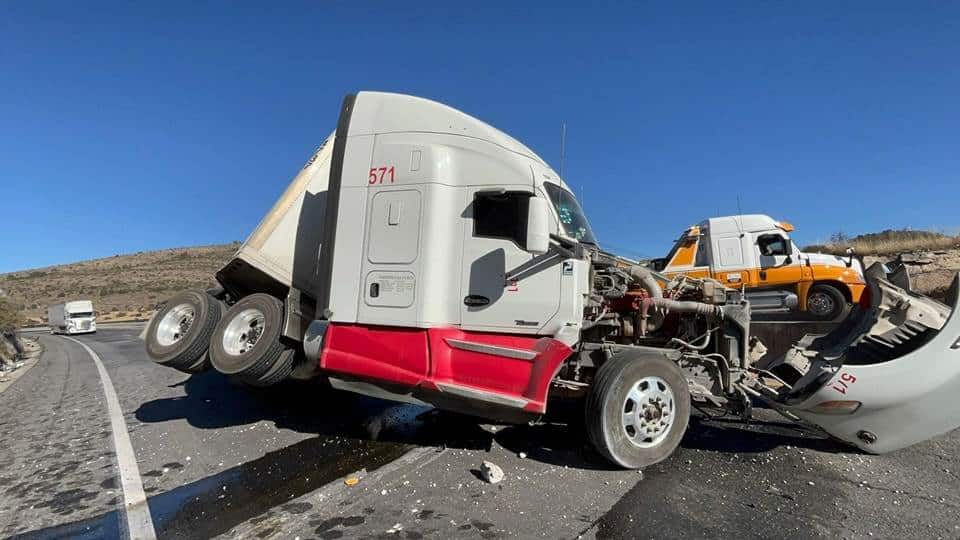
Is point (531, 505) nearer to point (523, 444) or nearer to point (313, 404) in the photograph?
point (523, 444)

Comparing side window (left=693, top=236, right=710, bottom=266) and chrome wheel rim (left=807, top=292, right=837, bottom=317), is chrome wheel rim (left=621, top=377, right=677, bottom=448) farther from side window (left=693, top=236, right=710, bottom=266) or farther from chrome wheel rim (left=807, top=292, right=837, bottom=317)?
side window (left=693, top=236, right=710, bottom=266)

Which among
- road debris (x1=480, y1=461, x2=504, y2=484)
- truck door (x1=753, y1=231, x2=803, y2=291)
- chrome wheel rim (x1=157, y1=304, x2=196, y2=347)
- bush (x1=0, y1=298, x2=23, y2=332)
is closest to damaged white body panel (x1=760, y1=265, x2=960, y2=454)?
road debris (x1=480, y1=461, x2=504, y2=484)

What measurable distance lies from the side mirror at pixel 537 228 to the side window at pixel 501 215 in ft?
1.26

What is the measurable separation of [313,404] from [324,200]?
10.1 ft

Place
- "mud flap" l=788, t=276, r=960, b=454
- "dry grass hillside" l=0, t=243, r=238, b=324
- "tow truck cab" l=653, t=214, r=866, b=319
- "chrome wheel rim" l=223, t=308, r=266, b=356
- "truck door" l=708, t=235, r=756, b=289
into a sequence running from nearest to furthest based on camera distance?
"mud flap" l=788, t=276, r=960, b=454, "chrome wheel rim" l=223, t=308, r=266, b=356, "tow truck cab" l=653, t=214, r=866, b=319, "truck door" l=708, t=235, r=756, b=289, "dry grass hillside" l=0, t=243, r=238, b=324

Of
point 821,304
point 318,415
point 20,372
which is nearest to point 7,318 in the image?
point 20,372

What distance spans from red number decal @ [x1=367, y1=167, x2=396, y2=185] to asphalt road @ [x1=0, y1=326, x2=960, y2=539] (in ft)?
8.79

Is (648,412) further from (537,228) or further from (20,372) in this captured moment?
(20,372)

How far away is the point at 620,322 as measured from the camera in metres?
5.47

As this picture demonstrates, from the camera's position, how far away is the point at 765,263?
12891mm

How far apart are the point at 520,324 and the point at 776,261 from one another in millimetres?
10525

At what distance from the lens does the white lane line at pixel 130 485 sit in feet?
11.6

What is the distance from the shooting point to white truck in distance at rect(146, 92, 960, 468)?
14.5ft

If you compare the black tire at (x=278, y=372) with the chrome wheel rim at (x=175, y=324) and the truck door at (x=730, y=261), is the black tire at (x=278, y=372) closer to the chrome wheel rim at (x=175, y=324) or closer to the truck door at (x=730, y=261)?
the chrome wheel rim at (x=175, y=324)
